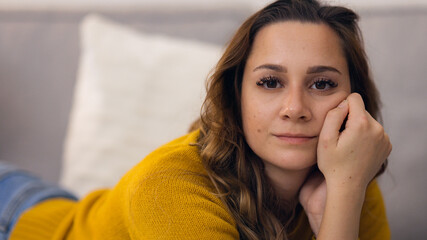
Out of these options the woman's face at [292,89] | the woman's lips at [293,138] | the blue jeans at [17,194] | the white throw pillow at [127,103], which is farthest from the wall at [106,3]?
the woman's lips at [293,138]

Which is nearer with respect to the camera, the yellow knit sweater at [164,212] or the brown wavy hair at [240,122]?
the yellow knit sweater at [164,212]

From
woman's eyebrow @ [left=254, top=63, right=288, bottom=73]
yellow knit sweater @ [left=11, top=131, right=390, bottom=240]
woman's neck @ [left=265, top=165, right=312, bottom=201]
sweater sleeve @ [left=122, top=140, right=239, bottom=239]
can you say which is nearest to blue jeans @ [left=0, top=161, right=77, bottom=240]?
yellow knit sweater @ [left=11, top=131, right=390, bottom=240]

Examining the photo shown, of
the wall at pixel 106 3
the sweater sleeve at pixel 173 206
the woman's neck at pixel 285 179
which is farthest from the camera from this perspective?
the wall at pixel 106 3

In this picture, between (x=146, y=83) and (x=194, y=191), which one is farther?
(x=146, y=83)

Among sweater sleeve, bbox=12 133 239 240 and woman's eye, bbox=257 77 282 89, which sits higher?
woman's eye, bbox=257 77 282 89

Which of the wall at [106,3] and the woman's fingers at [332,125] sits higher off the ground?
the wall at [106,3]

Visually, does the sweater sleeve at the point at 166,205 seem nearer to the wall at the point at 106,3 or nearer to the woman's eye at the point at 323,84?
the woman's eye at the point at 323,84

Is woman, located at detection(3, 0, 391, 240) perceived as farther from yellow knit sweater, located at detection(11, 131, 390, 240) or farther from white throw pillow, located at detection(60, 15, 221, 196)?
white throw pillow, located at detection(60, 15, 221, 196)

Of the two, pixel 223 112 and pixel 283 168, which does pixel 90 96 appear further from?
pixel 283 168

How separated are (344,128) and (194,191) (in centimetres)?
39

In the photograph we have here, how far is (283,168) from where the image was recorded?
1124 mm

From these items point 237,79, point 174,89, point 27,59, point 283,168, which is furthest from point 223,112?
point 27,59

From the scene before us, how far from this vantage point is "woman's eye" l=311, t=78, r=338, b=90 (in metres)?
1.04

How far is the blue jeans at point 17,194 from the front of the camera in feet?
4.49
